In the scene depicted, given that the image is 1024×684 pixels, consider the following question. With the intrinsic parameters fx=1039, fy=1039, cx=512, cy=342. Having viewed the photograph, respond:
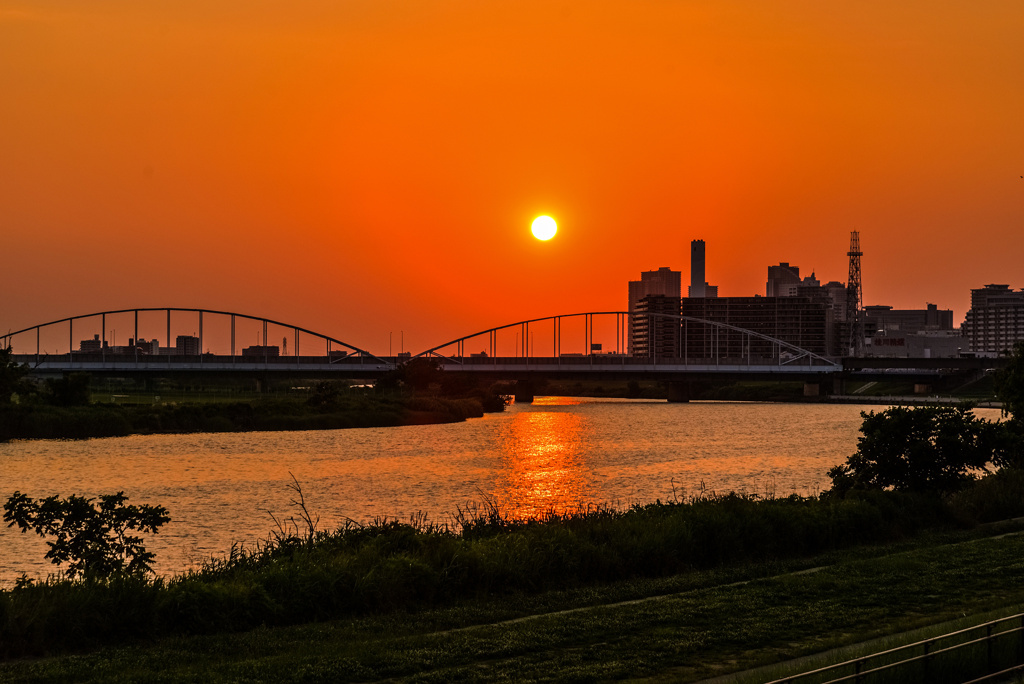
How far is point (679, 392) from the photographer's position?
175500 mm

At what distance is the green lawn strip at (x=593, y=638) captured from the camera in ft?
44.9

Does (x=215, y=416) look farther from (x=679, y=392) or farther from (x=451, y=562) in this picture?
(x=679, y=392)

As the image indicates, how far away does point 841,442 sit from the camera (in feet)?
257

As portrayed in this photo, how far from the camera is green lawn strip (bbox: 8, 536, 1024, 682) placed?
44.9 feet

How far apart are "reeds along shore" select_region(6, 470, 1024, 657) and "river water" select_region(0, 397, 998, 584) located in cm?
767

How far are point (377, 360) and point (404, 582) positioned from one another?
5845 inches

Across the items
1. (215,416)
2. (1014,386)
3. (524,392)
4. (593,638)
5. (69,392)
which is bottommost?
(593,638)

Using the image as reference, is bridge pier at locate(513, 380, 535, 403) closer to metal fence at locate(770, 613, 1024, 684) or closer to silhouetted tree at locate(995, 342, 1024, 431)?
silhouetted tree at locate(995, 342, 1024, 431)

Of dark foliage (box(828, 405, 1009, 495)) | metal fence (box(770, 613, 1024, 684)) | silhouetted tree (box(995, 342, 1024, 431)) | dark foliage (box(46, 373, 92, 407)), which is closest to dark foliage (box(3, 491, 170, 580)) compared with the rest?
metal fence (box(770, 613, 1024, 684))

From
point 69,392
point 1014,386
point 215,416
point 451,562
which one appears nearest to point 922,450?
point 1014,386

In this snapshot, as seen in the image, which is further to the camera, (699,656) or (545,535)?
(545,535)

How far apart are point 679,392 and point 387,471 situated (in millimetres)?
124646

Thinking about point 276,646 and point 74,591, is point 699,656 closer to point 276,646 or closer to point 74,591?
point 276,646

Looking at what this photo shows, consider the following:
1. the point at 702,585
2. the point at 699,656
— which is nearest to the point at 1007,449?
the point at 702,585
